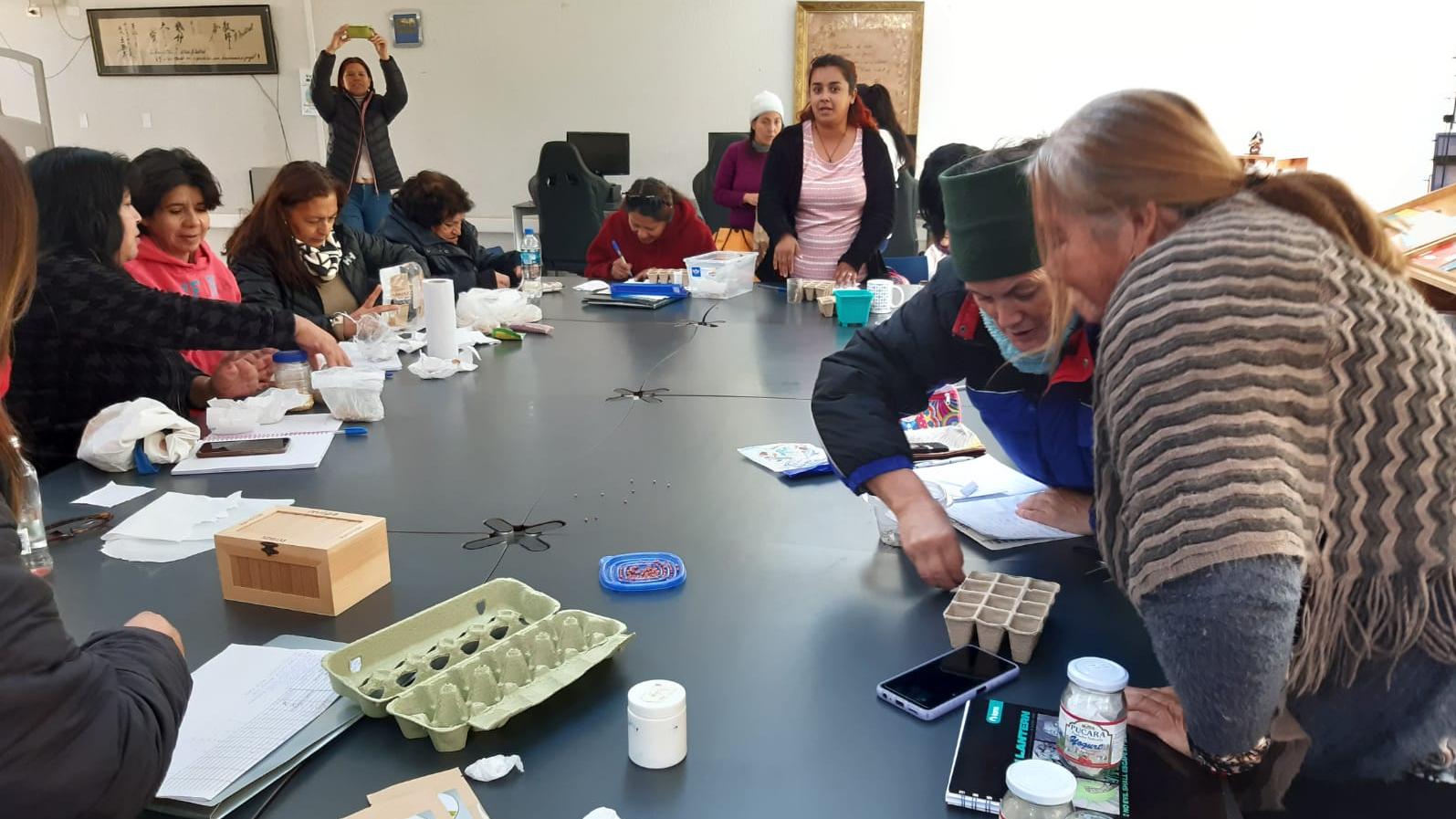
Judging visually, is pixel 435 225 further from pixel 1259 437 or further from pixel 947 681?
pixel 1259 437

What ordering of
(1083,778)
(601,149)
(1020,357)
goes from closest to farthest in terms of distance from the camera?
(1083,778) < (1020,357) < (601,149)

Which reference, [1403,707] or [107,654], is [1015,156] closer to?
[1403,707]

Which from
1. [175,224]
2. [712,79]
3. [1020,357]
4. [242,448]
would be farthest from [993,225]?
[712,79]

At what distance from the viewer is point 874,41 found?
19.4 ft

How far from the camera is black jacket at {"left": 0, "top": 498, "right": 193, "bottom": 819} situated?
66 centimetres

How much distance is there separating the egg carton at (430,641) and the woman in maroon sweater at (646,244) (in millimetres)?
2918

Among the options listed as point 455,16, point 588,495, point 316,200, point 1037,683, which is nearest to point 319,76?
point 455,16

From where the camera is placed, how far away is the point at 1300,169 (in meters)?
0.88

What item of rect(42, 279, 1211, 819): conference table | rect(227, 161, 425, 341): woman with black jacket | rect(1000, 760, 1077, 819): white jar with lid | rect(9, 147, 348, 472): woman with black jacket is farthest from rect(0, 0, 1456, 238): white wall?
rect(1000, 760, 1077, 819): white jar with lid

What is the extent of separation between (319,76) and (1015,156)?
16.1 feet

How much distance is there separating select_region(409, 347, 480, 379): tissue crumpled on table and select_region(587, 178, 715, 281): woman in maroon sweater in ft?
5.21

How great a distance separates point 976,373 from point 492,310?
6.04ft

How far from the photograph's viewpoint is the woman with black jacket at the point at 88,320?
6.19 feet

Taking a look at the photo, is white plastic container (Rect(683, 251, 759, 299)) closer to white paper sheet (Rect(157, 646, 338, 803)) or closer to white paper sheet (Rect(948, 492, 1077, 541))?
white paper sheet (Rect(948, 492, 1077, 541))
